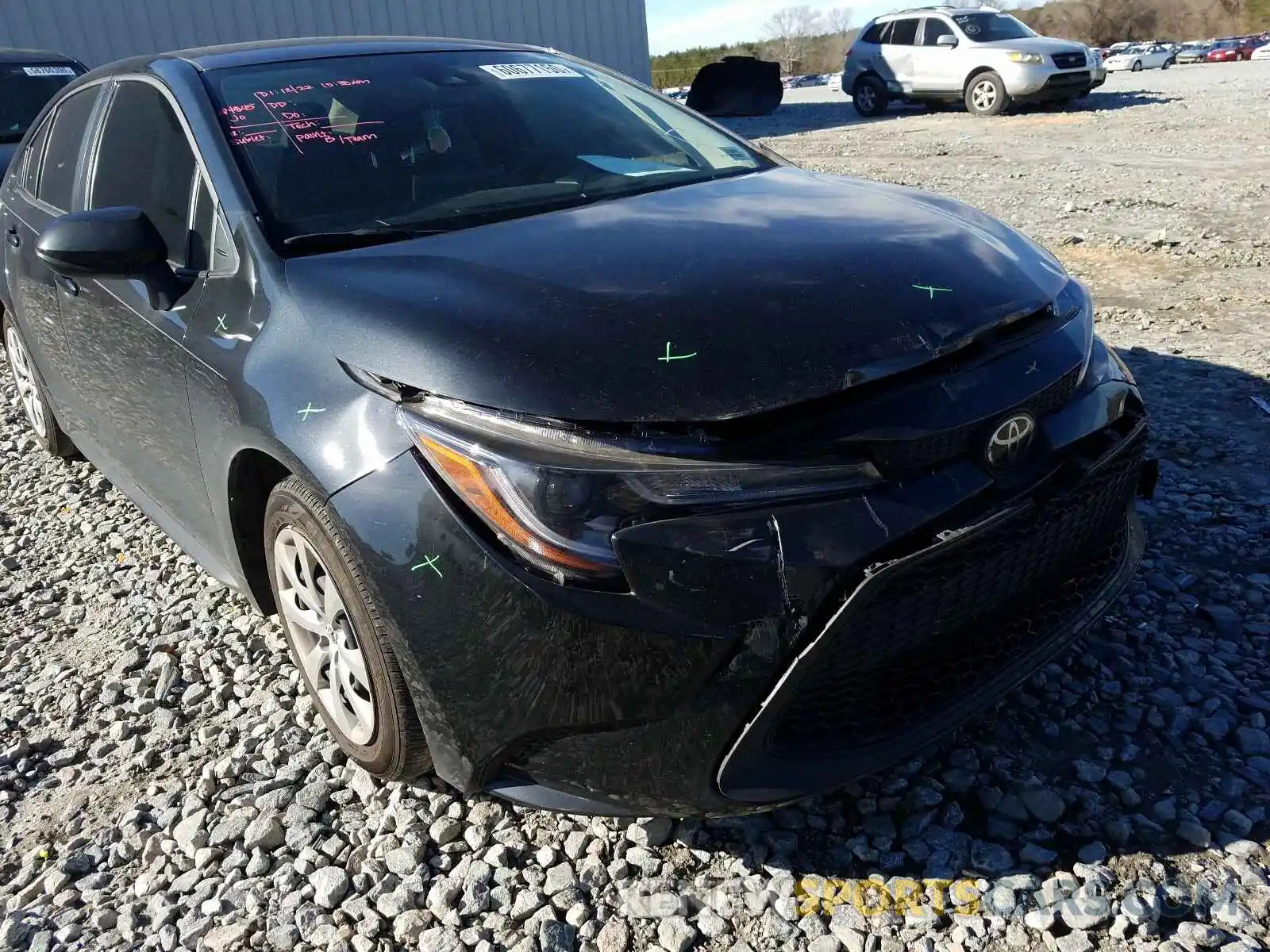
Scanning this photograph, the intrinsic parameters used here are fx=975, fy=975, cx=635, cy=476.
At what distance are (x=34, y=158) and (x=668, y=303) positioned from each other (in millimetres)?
3123

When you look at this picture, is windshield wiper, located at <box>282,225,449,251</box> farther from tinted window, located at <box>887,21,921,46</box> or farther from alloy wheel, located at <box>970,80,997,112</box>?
tinted window, located at <box>887,21,921,46</box>

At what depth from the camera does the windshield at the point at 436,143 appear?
2371 mm

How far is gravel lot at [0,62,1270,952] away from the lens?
1819mm

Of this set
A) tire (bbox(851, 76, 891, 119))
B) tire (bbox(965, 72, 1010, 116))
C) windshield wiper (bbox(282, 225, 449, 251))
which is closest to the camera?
windshield wiper (bbox(282, 225, 449, 251))

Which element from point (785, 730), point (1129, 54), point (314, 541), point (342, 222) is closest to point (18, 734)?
point (314, 541)

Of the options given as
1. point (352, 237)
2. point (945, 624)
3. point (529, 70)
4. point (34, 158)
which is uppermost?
point (529, 70)

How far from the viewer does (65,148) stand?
133 inches

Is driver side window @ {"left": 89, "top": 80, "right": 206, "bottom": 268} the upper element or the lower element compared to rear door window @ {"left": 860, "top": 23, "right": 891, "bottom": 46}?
lower

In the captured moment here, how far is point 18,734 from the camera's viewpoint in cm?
255

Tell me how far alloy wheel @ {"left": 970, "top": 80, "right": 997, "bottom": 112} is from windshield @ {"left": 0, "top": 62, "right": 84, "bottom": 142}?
1248 centimetres

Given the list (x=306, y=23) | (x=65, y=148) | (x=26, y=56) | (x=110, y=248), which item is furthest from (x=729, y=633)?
(x=306, y=23)

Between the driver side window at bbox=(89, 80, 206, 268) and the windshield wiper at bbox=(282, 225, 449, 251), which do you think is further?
the driver side window at bbox=(89, 80, 206, 268)

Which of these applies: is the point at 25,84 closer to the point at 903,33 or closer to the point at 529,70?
the point at 529,70

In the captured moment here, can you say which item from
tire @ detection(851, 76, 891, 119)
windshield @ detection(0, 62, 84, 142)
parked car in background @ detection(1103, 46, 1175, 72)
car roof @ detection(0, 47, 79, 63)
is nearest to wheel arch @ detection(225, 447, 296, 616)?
windshield @ detection(0, 62, 84, 142)
